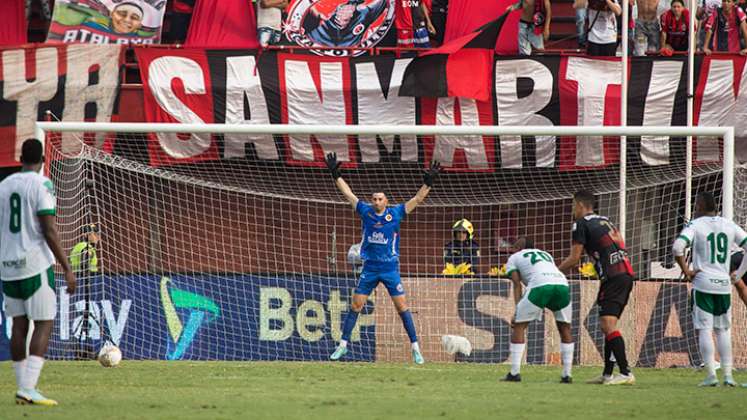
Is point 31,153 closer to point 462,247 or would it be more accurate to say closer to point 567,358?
point 567,358

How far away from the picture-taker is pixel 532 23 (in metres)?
19.2

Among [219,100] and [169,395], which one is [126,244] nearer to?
[219,100]

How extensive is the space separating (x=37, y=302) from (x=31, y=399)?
2.43ft

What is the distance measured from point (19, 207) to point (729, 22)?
14.2 metres

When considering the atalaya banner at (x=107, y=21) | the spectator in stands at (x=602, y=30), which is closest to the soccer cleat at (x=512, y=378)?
the spectator in stands at (x=602, y=30)

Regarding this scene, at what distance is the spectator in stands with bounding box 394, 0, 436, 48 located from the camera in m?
19.8

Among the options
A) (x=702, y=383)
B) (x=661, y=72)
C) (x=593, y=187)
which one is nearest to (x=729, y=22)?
(x=661, y=72)

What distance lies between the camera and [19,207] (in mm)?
9281

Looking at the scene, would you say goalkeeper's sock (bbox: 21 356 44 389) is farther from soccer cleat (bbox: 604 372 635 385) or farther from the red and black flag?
the red and black flag

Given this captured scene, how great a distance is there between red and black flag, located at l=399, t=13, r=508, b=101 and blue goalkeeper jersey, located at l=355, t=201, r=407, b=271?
386 centimetres

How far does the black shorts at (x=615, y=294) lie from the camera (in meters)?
11.9

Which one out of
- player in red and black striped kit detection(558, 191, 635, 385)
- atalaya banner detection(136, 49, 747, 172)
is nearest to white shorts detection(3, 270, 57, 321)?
player in red and black striped kit detection(558, 191, 635, 385)

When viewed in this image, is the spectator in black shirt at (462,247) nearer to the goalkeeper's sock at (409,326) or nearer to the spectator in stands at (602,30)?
the goalkeeper's sock at (409,326)

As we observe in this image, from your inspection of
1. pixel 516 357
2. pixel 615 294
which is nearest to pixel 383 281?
pixel 516 357
